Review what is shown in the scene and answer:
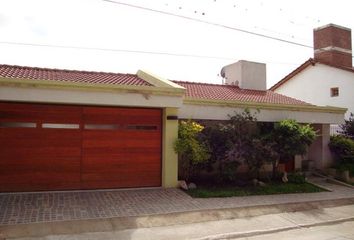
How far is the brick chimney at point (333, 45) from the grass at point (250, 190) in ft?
37.7

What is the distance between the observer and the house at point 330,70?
2194cm

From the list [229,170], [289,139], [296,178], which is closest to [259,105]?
[289,139]

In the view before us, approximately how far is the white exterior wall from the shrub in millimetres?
5231

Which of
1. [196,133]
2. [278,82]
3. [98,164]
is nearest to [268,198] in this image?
[196,133]

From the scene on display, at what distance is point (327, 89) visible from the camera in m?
23.2

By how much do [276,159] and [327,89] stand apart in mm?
11485

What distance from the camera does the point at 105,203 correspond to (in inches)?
393

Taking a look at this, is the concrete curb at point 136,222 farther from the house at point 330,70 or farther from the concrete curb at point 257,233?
the house at point 330,70

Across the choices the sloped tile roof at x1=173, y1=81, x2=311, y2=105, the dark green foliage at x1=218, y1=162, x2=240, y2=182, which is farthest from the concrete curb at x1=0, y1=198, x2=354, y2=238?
the sloped tile roof at x1=173, y1=81, x2=311, y2=105

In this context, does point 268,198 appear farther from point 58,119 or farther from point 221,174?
point 58,119

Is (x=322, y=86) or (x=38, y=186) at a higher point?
(x=322, y=86)

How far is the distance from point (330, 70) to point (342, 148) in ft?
25.0

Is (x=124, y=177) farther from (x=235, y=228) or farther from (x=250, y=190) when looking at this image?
(x=235, y=228)

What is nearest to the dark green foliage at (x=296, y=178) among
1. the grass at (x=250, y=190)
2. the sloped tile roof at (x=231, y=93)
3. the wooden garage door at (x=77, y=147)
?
the grass at (x=250, y=190)
